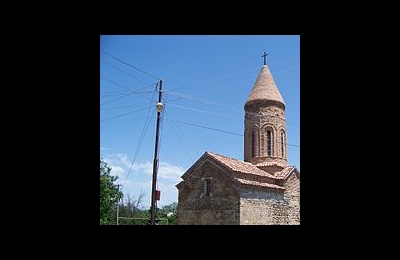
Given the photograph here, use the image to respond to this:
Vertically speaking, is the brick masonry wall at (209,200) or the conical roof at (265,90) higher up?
the conical roof at (265,90)

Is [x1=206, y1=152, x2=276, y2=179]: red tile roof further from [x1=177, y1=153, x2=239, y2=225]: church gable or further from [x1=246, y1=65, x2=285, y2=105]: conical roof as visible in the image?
[x1=246, y1=65, x2=285, y2=105]: conical roof

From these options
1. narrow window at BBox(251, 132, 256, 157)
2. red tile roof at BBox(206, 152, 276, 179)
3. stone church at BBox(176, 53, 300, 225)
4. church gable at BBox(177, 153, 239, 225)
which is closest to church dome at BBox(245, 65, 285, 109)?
stone church at BBox(176, 53, 300, 225)

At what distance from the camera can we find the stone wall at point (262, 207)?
44.4 feet

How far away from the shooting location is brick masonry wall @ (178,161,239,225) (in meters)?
13.5

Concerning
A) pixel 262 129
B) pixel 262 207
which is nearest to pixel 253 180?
pixel 262 207

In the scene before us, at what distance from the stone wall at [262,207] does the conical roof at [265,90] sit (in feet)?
13.7

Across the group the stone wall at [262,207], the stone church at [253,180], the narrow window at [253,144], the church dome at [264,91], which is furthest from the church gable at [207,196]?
the church dome at [264,91]

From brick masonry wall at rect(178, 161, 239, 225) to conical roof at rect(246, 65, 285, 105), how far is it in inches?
177

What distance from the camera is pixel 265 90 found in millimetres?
17594

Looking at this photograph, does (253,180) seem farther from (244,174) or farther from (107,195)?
(107,195)

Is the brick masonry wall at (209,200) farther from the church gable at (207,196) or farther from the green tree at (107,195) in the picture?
the green tree at (107,195)
